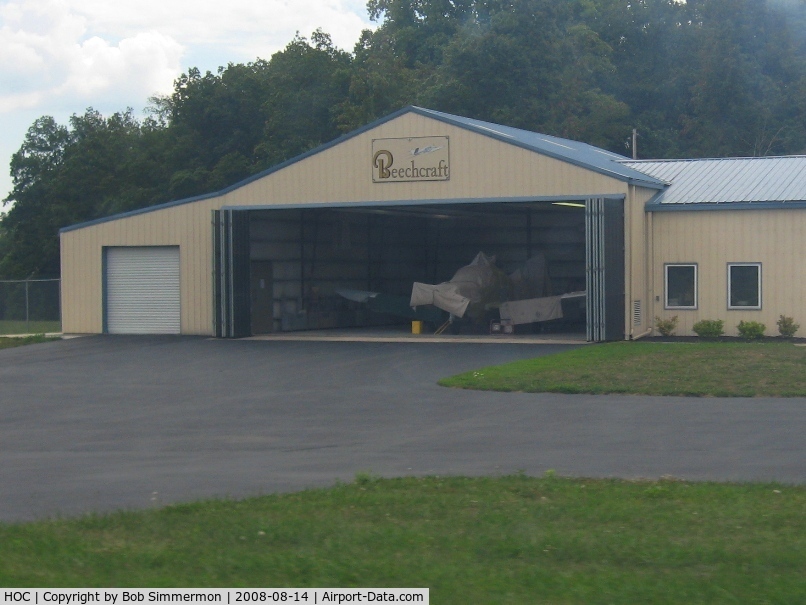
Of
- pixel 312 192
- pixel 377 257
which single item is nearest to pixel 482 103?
pixel 377 257

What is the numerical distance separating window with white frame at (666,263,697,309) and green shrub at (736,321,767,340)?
165 centimetres

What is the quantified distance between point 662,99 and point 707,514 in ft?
200

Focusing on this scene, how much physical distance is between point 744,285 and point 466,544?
80.7 ft

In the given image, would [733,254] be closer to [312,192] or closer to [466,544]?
[312,192]

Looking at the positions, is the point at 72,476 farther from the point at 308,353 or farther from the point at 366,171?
the point at 366,171

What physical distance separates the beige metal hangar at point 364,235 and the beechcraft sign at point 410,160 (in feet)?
0.11

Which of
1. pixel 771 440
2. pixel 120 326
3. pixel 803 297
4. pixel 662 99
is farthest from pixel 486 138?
pixel 662 99

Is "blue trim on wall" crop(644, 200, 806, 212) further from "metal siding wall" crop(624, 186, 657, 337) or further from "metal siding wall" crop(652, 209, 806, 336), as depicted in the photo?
"metal siding wall" crop(624, 186, 657, 337)

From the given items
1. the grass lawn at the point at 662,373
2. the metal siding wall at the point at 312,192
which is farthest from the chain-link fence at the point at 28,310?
the grass lawn at the point at 662,373

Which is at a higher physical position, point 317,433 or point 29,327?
point 29,327

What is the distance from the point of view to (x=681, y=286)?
31.3 m

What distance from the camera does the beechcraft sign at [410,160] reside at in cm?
3116

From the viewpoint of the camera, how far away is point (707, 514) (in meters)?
8.80

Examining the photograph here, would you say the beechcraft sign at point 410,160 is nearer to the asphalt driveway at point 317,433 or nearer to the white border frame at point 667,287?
the white border frame at point 667,287
